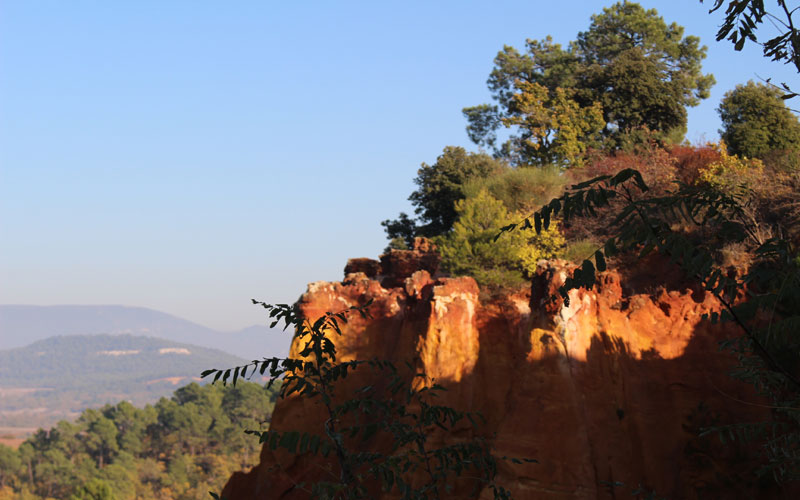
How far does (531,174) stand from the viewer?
2342 cm

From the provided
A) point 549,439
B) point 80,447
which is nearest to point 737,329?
point 549,439

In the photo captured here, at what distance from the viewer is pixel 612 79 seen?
30938mm

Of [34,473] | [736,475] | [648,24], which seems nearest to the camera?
[736,475]

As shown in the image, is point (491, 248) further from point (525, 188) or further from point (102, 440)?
point (102, 440)

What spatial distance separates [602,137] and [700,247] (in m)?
24.8

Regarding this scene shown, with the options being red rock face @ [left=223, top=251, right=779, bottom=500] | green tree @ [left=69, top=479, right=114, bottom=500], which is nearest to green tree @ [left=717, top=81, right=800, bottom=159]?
red rock face @ [left=223, top=251, right=779, bottom=500]

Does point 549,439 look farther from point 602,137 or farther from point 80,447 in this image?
point 80,447

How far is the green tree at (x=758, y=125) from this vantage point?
23969mm

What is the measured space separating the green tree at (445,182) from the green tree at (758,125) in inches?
311

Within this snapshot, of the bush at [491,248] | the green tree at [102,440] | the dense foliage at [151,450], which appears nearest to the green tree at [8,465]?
the dense foliage at [151,450]

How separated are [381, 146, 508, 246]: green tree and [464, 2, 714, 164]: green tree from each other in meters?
2.72

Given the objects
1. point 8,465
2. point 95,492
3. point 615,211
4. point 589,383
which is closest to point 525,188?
point 615,211

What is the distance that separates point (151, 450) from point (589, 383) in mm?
78746

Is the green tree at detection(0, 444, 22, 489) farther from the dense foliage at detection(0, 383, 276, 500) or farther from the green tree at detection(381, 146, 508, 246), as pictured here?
the green tree at detection(381, 146, 508, 246)
